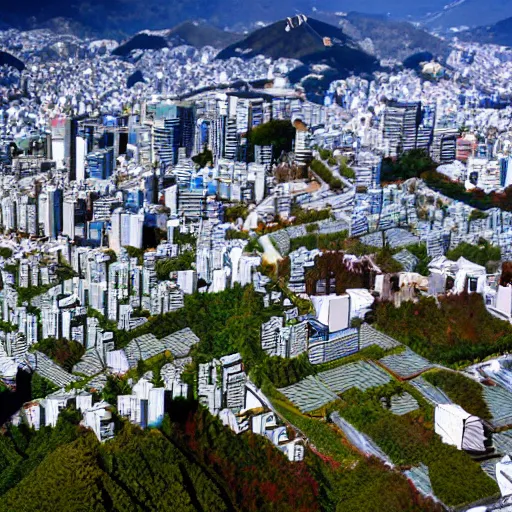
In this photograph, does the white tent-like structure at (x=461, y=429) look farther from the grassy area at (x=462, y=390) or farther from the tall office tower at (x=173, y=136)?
the tall office tower at (x=173, y=136)

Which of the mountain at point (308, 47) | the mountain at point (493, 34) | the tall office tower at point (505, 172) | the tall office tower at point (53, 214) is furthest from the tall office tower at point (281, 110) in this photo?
the mountain at point (493, 34)

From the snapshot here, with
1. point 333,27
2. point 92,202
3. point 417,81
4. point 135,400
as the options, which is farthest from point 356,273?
point 333,27

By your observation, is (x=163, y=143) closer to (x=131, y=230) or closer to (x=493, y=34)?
(x=131, y=230)

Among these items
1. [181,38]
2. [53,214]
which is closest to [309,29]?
[181,38]

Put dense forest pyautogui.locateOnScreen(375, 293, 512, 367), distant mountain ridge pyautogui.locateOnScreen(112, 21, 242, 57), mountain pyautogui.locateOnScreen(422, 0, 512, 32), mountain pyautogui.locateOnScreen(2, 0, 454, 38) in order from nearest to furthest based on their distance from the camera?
dense forest pyautogui.locateOnScreen(375, 293, 512, 367)
distant mountain ridge pyautogui.locateOnScreen(112, 21, 242, 57)
mountain pyautogui.locateOnScreen(2, 0, 454, 38)
mountain pyautogui.locateOnScreen(422, 0, 512, 32)

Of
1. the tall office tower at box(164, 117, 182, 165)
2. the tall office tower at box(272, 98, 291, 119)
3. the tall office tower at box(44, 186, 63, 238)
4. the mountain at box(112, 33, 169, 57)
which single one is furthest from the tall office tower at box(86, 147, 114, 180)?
the mountain at box(112, 33, 169, 57)

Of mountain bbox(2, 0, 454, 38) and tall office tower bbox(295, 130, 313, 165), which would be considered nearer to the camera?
tall office tower bbox(295, 130, 313, 165)

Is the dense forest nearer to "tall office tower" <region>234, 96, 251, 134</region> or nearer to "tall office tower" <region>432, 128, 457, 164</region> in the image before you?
"tall office tower" <region>432, 128, 457, 164</region>

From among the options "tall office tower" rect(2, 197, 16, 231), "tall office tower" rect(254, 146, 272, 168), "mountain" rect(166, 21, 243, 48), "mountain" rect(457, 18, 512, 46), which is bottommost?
"tall office tower" rect(2, 197, 16, 231)
